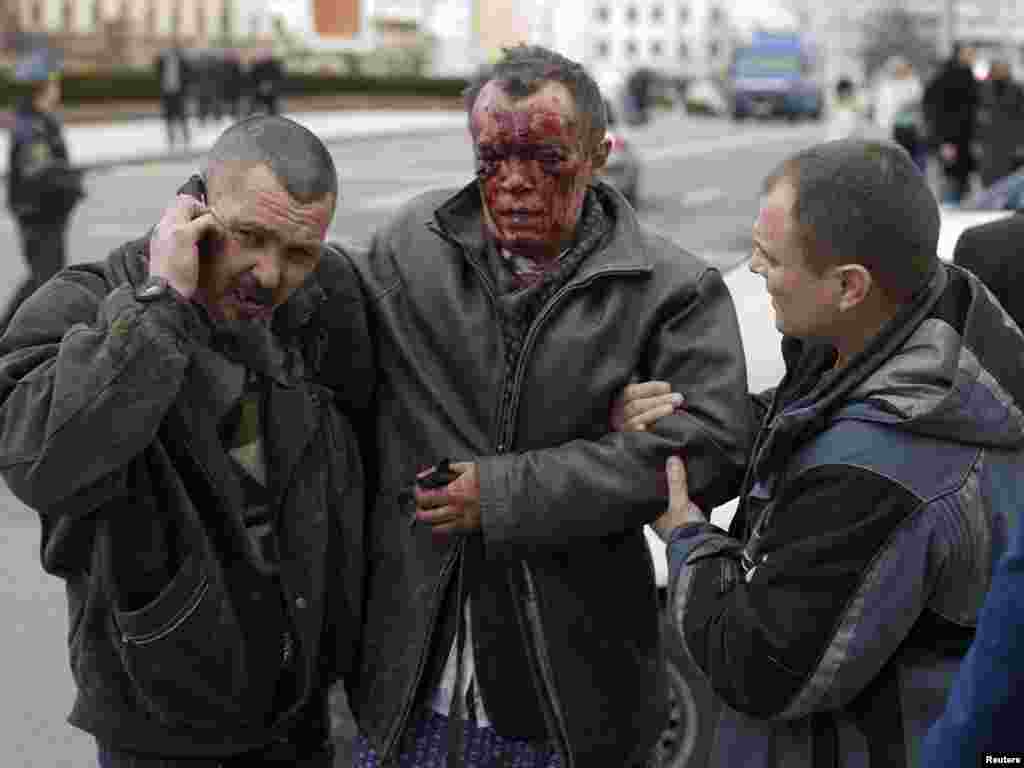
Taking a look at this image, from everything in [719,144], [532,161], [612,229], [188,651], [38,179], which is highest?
[532,161]

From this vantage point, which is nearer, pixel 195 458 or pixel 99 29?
pixel 195 458

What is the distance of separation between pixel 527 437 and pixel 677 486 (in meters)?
0.24

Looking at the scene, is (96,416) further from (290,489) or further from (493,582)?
(493,582)

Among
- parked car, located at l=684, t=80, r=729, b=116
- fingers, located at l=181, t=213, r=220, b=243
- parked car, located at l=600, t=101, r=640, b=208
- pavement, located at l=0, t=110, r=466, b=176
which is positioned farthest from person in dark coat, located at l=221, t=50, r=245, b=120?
fingers, located at l=181, t=213, r=220, b=243

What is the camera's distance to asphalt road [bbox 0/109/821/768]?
17.5 feet

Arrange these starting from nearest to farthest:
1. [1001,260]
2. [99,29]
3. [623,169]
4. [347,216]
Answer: [1001,260]
[347,216]
[623,169]
[99,29]

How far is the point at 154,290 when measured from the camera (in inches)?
91.8

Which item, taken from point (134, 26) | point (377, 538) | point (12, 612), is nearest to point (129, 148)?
point (12, 612)

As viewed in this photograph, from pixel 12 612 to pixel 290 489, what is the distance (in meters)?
3.97

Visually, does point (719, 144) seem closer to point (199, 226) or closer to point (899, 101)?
point (899, 101)

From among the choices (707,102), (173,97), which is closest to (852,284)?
(173,97)

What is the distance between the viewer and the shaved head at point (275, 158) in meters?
2.45

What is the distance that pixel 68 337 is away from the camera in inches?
→ 91.9

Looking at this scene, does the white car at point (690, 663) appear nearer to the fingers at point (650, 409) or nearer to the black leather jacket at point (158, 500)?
the fingers at point (650, 409)
